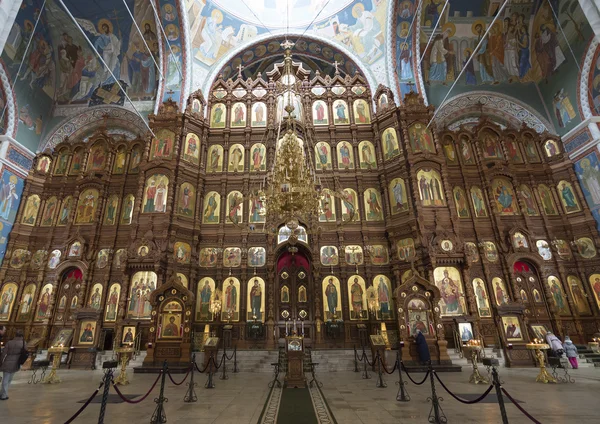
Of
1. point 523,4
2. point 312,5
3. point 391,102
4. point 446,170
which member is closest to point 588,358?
point 446,170

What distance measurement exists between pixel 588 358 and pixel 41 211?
25.7 meters

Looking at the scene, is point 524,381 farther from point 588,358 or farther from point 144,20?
point 144,20

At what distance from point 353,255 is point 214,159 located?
9.38m

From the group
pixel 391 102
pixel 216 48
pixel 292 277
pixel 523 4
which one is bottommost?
pixel 292 277

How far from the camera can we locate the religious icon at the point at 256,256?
1523 centimetres

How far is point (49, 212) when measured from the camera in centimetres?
1684

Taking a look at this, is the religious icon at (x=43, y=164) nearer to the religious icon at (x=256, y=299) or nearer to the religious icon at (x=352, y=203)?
the religious icon at (x=256, y=299)

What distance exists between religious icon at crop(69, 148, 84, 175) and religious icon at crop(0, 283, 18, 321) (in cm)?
655

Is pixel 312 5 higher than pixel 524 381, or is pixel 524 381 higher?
pixel 312 5

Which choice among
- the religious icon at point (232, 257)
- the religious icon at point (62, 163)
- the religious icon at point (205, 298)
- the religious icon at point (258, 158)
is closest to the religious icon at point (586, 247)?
Result: the religious icon at point (258, 158)

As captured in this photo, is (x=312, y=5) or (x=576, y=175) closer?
(x=576, y=175)

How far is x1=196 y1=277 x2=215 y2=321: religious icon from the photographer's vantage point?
1412 cm

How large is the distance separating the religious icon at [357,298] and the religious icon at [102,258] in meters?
12.0

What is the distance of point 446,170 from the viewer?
52.0 feet
